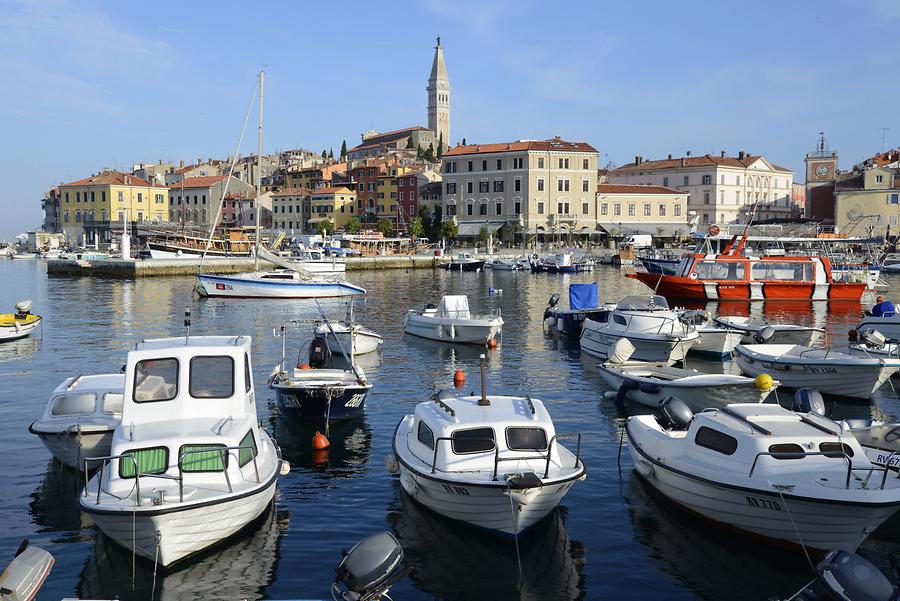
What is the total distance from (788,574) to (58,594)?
10424 millimetres

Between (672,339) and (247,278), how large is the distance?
3711cm

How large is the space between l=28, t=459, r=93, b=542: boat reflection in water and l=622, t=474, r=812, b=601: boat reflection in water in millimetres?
9297

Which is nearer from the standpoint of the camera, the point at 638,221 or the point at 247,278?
the point at 247,278

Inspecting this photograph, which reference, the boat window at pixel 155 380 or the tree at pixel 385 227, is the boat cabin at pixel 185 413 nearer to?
the boat window at pixel 155 380

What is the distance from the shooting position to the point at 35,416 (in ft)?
68.5

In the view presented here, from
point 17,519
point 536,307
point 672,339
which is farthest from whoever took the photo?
point 536,307

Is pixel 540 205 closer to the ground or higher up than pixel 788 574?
higher up

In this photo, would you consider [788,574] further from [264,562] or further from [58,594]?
[58,594]

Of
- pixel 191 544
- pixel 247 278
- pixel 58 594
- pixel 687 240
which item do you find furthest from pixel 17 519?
pixel 687 240

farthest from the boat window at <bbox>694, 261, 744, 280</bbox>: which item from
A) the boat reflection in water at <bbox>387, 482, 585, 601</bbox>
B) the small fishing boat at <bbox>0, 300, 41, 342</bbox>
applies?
the boat reflection in water at <bbox>387, 482, 585, 601</bbox>

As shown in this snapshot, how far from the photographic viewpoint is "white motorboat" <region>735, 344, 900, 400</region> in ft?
70.8

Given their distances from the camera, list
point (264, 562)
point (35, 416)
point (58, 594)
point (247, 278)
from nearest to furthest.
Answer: point (58, 594) → point (264, 562) → point (35, 416) → point (247, 278)

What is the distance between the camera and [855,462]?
40.5 ft

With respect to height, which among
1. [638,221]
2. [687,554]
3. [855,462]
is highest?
[638,221]
